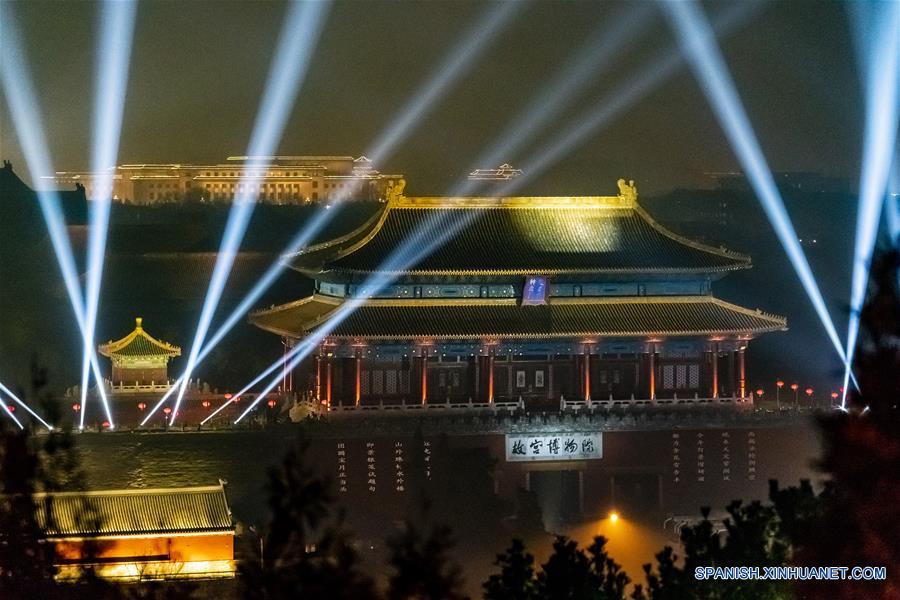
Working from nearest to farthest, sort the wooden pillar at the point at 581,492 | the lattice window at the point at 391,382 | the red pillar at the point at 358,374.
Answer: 1. the wooden pillar at the point at 581,492
2. the red pillar at the point at 358,374
3. the lattice window at the point at 391,382

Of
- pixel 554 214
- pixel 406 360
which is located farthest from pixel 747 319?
pixel 406 360

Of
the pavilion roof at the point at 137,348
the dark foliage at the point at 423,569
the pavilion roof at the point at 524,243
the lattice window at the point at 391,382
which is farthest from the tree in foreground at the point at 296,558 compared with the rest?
the pavilion roof at the point at 137,348

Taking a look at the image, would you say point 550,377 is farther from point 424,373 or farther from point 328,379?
point 328,379

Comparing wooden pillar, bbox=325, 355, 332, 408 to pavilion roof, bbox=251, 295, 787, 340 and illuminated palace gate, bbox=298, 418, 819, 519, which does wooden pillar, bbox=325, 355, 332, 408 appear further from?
illuminated palace gate, bbox=298, 418, 819, 519

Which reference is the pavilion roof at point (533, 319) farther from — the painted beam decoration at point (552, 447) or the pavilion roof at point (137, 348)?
the pavilion roof at point (137, 348)

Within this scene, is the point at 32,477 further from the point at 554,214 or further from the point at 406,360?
the point at 554,214

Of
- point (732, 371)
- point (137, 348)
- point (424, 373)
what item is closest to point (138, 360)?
point (137, 348)
